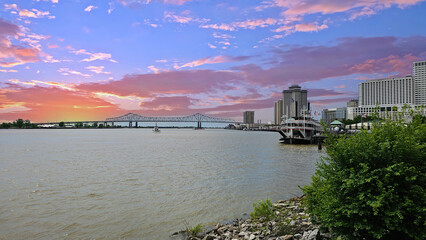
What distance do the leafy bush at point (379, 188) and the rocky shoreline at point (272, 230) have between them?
90 cm

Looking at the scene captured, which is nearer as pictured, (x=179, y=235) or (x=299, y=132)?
(x=179, y=235)

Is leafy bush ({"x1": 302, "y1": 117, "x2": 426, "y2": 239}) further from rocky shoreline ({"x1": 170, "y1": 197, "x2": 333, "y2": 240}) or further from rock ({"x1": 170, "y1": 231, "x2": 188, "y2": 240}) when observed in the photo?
rock ({"x1": 170, "y1": 231, "x2": 188, "y2": 240})

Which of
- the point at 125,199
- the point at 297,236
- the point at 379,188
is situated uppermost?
the point at 379,188

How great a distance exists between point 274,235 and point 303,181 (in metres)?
12.7

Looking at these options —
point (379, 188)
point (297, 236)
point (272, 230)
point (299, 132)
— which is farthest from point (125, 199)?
point (299, 132)

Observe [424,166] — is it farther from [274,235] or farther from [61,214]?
[61,214]

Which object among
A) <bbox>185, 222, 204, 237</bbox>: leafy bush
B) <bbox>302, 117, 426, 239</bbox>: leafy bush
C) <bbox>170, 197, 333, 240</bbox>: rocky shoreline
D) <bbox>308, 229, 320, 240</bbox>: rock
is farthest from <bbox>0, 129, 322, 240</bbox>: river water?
<bbox>302, 117, 426, 239</bbox>: leafy bush

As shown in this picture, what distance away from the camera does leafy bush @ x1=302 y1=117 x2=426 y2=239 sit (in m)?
5.62

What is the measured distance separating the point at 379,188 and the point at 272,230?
11.6 feet

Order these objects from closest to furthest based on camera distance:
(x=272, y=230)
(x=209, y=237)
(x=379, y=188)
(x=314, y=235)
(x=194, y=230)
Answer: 1. (x=379, y=188)
2. (x=314, y=235)
3. (x=272, y=230)
4. (x=209, y=237)
5. (x=194, y=230)

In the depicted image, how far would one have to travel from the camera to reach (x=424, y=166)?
5867mm

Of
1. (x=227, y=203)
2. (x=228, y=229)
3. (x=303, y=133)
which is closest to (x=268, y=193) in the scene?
(x=227, y=203)

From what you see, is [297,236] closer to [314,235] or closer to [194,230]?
[314,235]

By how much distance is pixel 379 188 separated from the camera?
18.8 feet
